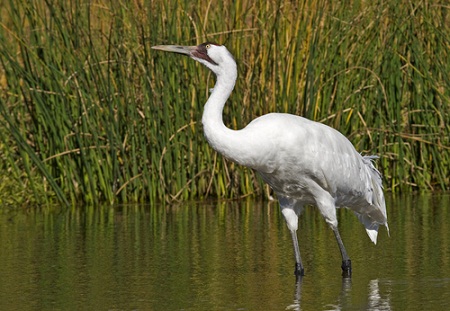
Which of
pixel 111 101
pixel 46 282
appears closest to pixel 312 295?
pixel 46 282

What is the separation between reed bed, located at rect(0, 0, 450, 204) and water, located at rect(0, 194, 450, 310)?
13.5 inches

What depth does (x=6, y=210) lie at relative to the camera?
10.8m

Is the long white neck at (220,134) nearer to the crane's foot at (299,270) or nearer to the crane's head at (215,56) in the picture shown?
the crane's head at (215,56)

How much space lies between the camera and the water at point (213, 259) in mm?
6398

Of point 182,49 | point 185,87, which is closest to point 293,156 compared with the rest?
point 182,49

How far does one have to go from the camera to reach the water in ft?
21.0

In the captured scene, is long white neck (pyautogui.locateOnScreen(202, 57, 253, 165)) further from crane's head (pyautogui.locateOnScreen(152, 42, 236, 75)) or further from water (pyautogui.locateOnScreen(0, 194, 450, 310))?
water (pyautogui.locateOnScreen(0, 194, 450, 310))

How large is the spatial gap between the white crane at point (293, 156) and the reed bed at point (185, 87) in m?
2.67

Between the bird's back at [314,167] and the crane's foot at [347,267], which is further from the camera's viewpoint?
the crane's foot at [347,267]

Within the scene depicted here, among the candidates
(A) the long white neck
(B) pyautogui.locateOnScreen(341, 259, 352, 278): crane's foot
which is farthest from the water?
(A) the long white neck

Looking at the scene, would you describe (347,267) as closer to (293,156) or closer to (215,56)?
(293,156)

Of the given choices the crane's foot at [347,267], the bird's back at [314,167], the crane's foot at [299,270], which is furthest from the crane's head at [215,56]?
the crane's foot at [347,267]

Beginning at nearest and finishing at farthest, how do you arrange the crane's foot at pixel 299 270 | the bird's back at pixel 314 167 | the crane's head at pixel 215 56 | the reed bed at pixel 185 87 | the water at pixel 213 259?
the water at pixel 213 259 → the bird's back at pixel 314 167 → the crane's head at pixel 215 56 → the crane's foot at pixel 299 270 → the reed bed at pixel 185 87

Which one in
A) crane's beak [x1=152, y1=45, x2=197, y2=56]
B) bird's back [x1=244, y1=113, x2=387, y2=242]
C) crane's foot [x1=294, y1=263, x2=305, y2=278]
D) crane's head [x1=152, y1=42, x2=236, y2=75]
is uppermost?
crane's beak [x1=152, y1=45, x2=197, y2=56]
